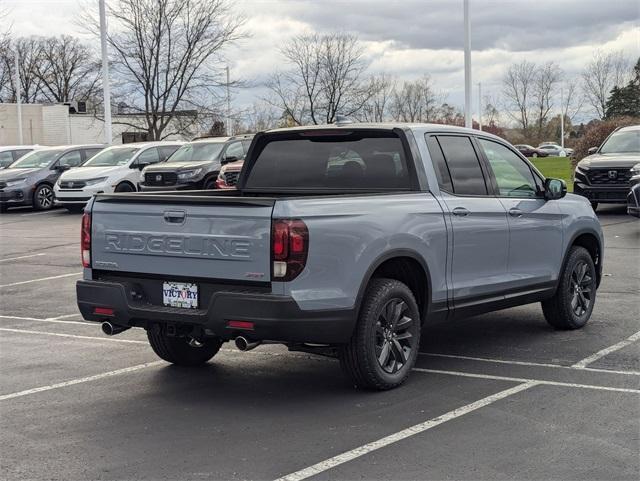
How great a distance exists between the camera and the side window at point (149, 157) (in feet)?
78.5

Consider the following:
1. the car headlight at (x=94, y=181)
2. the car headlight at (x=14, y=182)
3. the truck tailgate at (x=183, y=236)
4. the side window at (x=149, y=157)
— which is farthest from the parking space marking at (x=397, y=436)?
the car headlight at (x=14, y=182)

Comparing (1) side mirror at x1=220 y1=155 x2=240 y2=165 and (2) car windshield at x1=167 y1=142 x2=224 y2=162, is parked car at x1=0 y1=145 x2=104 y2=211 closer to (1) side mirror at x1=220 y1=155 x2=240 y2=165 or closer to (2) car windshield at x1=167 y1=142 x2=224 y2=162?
(2) car windshield at x1=167 y1=142 x2=224 y2=162

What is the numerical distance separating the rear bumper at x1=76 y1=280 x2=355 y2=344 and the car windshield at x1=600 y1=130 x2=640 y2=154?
609 inches

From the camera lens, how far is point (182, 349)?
7.22 m

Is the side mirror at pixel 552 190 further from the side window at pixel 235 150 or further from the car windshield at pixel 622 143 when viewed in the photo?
the side window at pixel 235 150

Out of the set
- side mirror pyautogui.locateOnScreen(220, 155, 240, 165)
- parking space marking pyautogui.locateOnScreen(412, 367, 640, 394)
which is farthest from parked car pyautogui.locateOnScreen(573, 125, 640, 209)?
parking space marking pyautogui.locateOnScreen(412, 367, 640, 394)

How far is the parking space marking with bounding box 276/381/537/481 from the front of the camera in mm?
4715

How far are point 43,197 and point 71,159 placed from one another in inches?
62.7

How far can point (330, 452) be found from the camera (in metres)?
5.03

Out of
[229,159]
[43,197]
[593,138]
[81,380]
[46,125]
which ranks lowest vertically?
[81,380]

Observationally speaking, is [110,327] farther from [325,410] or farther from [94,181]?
[94,181]

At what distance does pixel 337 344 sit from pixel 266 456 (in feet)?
3.91

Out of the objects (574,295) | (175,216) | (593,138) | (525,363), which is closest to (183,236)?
(175,216)

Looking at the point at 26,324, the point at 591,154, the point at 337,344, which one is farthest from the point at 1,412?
the point at 591,154
